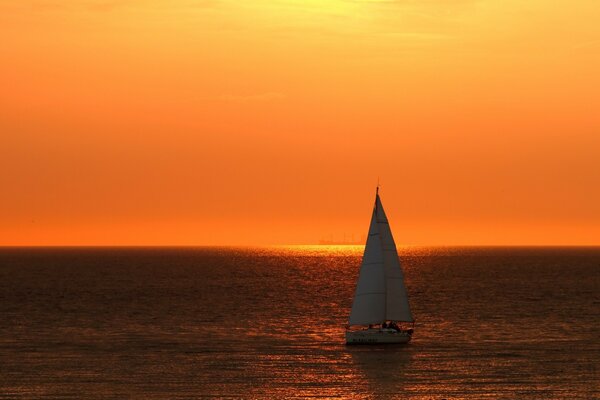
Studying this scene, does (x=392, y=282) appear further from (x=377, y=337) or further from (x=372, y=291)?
(x=377, y=337)

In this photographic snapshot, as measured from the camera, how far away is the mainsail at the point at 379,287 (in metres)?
93.4

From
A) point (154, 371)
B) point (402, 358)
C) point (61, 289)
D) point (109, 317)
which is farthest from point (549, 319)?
point (61, 289)

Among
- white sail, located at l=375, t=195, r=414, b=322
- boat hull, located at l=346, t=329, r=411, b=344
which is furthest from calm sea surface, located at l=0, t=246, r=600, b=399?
white sail, located at l=375, t=195, r=414, b=322

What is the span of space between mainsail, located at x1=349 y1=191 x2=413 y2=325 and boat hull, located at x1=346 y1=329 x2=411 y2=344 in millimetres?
1107

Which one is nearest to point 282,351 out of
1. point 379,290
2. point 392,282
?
point 379,290

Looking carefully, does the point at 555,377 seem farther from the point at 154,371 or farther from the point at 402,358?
the point at 154,371

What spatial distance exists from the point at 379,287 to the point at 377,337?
14.2ft

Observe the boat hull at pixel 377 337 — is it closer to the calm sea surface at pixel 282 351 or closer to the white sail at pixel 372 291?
the calm sea surface at pixel 282 351

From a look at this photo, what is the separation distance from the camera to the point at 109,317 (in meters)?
124

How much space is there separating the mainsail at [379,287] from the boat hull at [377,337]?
111 cm

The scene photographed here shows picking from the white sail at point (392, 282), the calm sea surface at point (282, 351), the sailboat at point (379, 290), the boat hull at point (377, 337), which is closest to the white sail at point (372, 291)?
the sailboat at point (379, 290)

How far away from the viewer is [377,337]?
304ft

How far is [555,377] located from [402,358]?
14115mm

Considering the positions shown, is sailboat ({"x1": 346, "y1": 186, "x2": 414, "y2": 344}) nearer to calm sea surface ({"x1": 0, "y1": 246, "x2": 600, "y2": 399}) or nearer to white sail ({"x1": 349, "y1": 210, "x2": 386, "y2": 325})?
white sail ({"x1": 349, "y1": 210, "x2": 386, "y2": 325})
